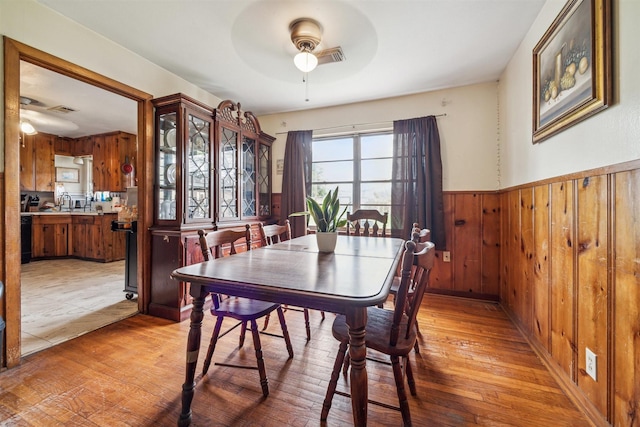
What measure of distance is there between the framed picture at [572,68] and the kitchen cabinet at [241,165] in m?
2.77

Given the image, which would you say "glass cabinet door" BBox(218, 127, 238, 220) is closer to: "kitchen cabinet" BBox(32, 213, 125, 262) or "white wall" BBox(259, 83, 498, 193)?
"white wall" BBox(259, 83, 498, 193)

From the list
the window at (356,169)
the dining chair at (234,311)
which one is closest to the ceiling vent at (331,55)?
the window at (356,169)

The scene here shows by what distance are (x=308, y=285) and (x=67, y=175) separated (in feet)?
23.3

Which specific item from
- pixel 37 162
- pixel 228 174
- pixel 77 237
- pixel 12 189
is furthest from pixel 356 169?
pixel 37 162

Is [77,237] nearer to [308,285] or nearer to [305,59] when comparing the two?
[305,59]

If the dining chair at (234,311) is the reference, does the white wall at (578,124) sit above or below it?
above

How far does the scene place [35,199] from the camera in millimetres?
5176

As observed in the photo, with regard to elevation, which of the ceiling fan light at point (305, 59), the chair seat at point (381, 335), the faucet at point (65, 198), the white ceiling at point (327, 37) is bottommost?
the chair seat at point (381, 335)

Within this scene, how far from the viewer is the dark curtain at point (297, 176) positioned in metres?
3.58

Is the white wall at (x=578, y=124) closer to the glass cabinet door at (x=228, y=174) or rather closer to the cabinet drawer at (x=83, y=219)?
the glass cabinet door at (x=228, y=174)

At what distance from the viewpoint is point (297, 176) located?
3604 millimetres

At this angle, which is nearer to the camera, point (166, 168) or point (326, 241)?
point (326, 241)

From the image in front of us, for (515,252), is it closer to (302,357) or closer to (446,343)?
(446,343)

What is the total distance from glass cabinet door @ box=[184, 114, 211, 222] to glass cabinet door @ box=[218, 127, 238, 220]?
0.53 feet
